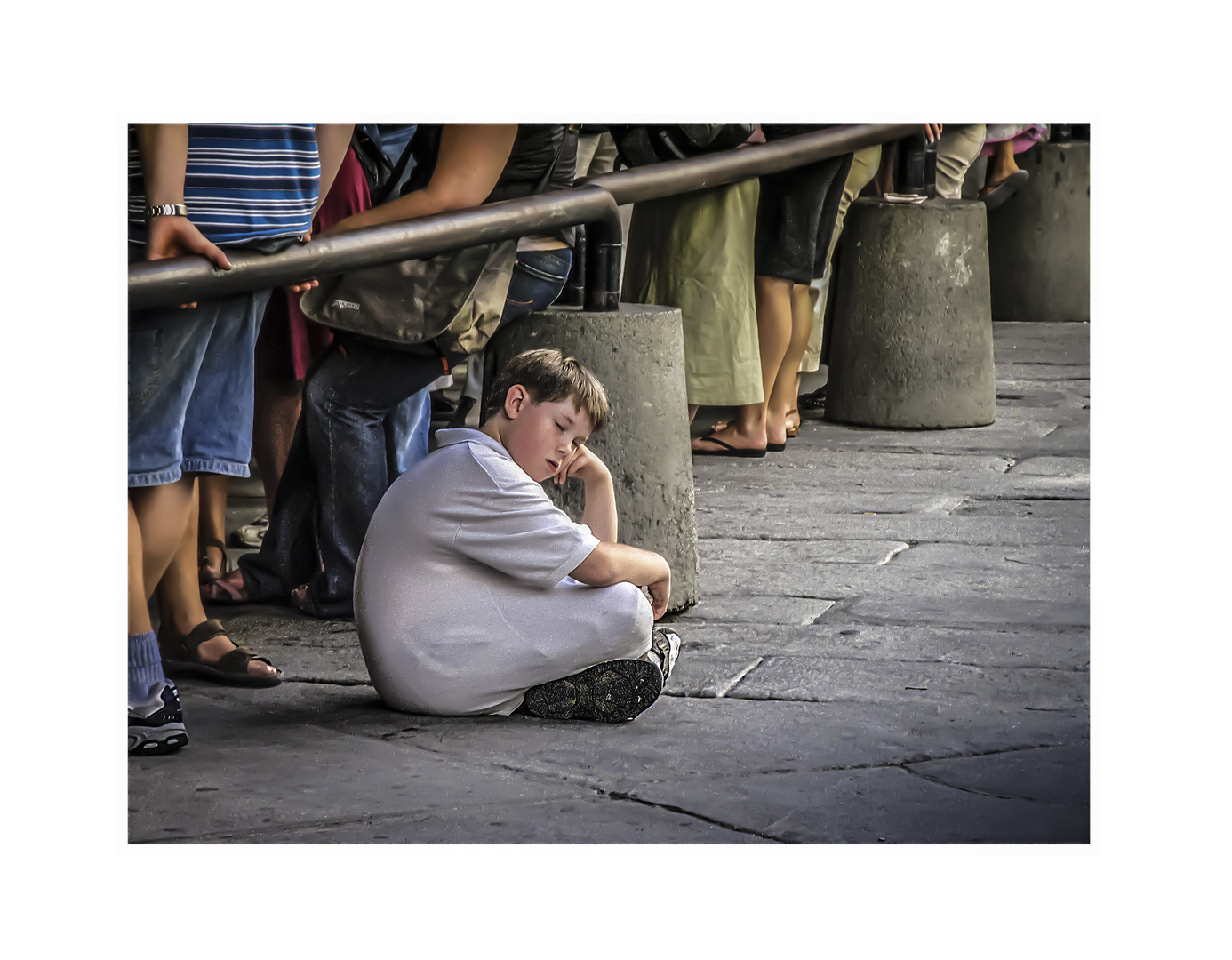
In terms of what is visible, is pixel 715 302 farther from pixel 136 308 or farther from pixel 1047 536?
pixel 136 308

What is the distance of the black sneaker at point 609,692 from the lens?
3250mm

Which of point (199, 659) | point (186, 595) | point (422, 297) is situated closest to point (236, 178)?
point (422, 297)

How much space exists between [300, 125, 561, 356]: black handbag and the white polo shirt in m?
0.25

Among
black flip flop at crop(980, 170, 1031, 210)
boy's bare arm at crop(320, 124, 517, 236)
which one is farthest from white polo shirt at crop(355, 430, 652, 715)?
black flip flop at crop(980, 170, 1031, 210)

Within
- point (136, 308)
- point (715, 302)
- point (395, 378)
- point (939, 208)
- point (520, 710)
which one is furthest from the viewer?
point (939, 208)

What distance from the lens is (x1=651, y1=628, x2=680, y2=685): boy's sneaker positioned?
3.38m

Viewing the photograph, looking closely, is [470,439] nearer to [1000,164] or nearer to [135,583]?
[135,583]

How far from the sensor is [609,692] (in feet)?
10.7

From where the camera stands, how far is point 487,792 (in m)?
2.93

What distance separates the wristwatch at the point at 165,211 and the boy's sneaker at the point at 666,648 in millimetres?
1170

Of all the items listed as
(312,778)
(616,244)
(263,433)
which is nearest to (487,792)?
(312,778)

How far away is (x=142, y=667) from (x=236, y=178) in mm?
854

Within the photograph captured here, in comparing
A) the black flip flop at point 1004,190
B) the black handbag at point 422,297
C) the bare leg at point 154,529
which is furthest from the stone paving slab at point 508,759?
the black flip flop at point 1004,190
